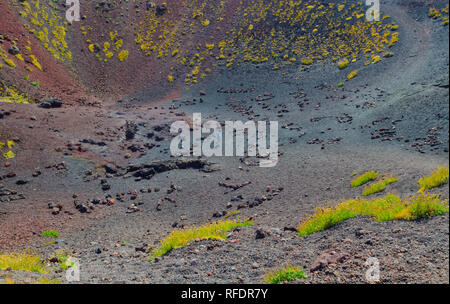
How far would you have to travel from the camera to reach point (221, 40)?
57.2 meters

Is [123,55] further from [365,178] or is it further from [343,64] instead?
[365,178]

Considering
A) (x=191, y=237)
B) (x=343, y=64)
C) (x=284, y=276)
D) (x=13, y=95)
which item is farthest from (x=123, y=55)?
(x=284, y=276)

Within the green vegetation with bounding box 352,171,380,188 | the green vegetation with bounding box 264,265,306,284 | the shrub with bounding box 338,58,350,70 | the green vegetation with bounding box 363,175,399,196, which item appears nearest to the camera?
the green vegetation with bounding box 264,265,306,284

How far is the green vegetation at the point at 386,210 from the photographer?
8.10m

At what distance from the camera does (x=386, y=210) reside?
9.09 metres

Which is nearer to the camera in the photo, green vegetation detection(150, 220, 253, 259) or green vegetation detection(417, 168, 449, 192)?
green vegetation detection(417, 168, 449, 192)

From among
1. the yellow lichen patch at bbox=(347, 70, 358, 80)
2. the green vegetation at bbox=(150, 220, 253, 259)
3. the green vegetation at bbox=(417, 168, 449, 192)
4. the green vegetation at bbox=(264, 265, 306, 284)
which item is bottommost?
the green vegetation at bbox=(150, 220, 253, 259)

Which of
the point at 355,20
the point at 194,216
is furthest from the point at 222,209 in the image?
the point at 355,20

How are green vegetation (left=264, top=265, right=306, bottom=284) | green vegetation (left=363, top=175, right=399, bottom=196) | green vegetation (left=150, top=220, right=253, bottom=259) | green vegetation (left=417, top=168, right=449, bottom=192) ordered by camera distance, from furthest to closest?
green vegetation (left=363, top=175, right=399, bottom=196) < green vegetation (left=150, top=220, right=253, bottom=259) < green vegetation (left=417, top=168, right=449, bottom=192) < green vegetation (left=264, top=265, right=306, bottom=284)

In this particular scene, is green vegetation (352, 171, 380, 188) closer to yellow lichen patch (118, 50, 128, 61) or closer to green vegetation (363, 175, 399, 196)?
green vegetation (363, 175, 399, 196)

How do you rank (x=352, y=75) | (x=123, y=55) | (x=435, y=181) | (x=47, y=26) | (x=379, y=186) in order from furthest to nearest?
(x=123, y=55)
(x=47, y=26)
(x=352, y=75)
(x=379, y=186)
(x=435, y=181)

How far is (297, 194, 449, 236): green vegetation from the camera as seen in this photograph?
319 inches

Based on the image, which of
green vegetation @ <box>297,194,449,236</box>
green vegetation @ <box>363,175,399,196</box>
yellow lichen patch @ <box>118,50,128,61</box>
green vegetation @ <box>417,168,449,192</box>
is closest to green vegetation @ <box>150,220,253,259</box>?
green vegetation @ <box>297,194,449,236</box>
